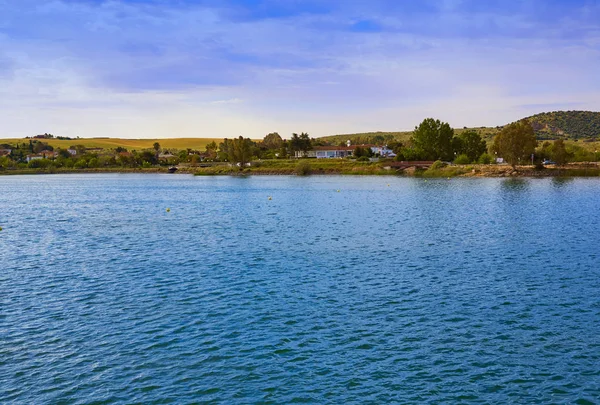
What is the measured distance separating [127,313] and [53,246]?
20.8m

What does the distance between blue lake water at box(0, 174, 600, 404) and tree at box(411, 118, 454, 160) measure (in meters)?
121

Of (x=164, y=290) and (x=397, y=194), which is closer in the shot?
(x=164, y=290)

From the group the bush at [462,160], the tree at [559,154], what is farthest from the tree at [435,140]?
the tree at [559,154]

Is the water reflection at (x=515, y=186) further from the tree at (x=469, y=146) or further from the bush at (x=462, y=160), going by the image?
the tree at (x=469, y=146)

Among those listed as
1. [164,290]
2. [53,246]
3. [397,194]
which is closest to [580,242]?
[164,290]

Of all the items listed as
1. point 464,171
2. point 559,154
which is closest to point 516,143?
point 559,154

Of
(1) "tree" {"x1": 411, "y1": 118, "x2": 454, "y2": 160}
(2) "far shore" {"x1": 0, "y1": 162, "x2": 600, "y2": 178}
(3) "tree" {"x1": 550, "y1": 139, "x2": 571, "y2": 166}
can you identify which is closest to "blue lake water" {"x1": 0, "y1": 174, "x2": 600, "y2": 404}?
(2) "far shore" {"x1": 0, "y1": 162, "x2": 600, "y2": 178}

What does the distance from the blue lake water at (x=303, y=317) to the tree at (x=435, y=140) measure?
A: 396 ft

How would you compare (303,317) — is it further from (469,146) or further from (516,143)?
(469,146)

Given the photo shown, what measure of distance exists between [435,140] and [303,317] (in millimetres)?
149440

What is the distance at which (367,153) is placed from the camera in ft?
633

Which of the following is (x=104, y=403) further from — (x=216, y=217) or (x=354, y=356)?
(x=216, y=217)

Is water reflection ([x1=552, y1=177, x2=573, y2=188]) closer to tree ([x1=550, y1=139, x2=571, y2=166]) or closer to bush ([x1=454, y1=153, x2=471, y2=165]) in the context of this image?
tree ([x1=550, y1=139, x2=571, y2=166])

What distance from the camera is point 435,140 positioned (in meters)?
163
